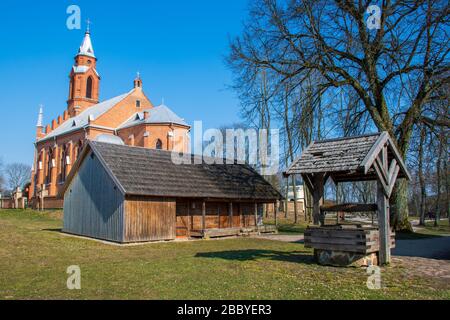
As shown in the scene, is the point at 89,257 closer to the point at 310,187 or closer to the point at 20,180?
the point at 310,187

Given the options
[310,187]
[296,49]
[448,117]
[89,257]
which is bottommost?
[89,257]

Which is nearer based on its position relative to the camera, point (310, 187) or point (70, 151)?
point (310, 187)

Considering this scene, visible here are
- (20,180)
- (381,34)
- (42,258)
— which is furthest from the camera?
(20,180)

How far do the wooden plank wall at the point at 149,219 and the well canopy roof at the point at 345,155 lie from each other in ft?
35.6

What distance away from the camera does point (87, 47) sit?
2499 inches

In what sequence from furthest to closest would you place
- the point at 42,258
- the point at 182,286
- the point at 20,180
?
1. the point at 20,180
2. the point at 42,258
3. the point at 182,286

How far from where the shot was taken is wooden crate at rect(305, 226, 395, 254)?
1108 cm

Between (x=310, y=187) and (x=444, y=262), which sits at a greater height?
(x=310, y=187)

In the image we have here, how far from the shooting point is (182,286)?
8.70 meters

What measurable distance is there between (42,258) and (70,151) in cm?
3844

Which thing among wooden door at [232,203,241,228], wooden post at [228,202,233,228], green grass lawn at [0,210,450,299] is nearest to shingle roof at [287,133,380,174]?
green grass lawn at [0,210,450,299]

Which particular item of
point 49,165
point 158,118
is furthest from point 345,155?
point 49,165

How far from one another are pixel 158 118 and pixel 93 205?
25.7m

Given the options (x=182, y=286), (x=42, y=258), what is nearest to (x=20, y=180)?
(x=42, y=258)
